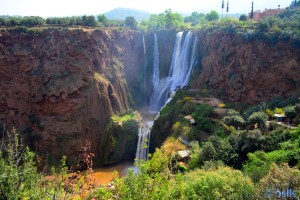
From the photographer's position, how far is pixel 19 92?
3647cm

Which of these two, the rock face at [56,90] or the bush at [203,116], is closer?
the bush at [203,116]

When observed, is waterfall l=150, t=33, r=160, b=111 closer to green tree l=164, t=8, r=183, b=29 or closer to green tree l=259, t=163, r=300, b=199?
green tree l=164, t=8, r=183, b=29

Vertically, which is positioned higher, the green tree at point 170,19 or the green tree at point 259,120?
the green tree at point 170,19

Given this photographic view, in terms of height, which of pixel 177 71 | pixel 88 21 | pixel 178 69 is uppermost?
pixel 88 21

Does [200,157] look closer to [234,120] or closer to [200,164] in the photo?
[200,164]

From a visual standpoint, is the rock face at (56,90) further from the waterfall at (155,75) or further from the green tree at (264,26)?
the green tree at (264,26)

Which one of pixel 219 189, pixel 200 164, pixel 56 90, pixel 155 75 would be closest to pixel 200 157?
pixel 200 164

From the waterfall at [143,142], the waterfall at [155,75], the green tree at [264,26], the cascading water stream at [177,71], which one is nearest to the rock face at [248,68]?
the green tree at [264,26]

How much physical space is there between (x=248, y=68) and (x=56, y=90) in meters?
23.3

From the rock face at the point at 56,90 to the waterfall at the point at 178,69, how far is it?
29.1ft

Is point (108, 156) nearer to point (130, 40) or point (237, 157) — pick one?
point (237, 157)

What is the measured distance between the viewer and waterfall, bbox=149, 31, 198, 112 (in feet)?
150

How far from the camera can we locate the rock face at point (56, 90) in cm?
3531

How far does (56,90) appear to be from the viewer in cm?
3641
